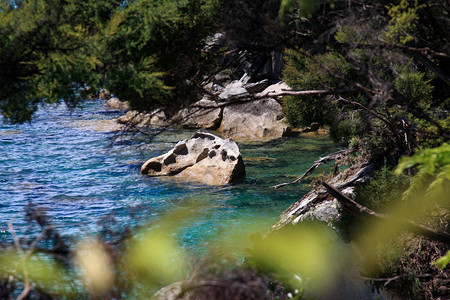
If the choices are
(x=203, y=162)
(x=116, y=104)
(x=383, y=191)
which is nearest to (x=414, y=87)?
(x=383, y=191)

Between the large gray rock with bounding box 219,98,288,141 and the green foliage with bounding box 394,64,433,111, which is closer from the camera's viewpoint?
the green foliage with bounding box 394,64,433,111

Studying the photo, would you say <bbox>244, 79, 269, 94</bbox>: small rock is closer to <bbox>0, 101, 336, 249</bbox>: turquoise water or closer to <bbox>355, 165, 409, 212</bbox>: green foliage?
<bbox>0, 101, 336, 249</bbox>: turquoise water

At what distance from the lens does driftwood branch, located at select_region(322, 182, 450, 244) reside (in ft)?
27.1

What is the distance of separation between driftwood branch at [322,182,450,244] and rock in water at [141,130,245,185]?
8.85m

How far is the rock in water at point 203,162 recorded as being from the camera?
17.5m

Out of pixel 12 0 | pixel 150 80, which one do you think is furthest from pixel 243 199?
pixel 12 0

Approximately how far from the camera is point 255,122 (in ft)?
89.5

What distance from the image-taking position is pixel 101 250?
502 centimetres

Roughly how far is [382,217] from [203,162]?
10.3 m

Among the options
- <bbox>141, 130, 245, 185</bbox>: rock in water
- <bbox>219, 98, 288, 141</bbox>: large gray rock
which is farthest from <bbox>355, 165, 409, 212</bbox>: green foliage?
<bbox>219, 98, 288, 141</bbox>: large gray rock

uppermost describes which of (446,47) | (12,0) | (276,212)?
(12,0)

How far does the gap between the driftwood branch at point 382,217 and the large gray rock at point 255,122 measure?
1726 cm

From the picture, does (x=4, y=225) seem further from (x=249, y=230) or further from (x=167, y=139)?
(x=167, y=139)

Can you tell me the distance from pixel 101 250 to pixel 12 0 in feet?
13.8
